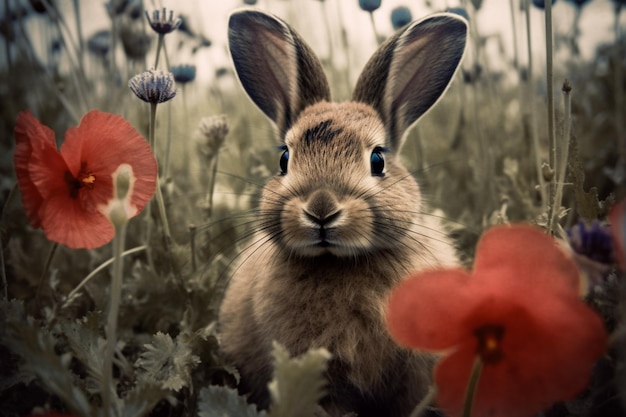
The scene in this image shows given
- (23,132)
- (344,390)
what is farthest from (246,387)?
(23,132)

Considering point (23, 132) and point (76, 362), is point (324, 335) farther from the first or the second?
point (23, 132)

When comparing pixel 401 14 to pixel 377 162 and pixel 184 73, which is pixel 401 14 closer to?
pixel 377 162

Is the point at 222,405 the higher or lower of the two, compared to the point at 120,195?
lower

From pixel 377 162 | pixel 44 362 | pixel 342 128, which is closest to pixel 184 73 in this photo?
pixel 342 128

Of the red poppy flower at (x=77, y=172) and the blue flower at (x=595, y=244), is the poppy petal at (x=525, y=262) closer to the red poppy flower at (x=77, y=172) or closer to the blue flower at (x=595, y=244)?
the blue flower at (x=595, y=244)

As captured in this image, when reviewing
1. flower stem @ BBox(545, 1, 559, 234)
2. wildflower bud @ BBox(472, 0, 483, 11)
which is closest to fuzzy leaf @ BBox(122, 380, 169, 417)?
flower stem @ BBox(545, 1, 559, 234)

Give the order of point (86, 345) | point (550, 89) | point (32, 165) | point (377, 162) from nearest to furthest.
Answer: point (32, 165)
point (86, 345)
point (550, 89)
point (377, 162)

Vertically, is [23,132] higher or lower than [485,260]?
higher
